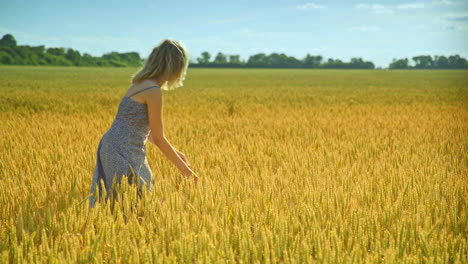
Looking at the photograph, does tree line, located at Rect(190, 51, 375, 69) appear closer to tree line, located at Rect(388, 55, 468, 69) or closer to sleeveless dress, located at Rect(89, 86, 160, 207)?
tree line, located at Rect(388, 55, 468, 69)

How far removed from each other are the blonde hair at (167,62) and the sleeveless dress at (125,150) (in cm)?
29

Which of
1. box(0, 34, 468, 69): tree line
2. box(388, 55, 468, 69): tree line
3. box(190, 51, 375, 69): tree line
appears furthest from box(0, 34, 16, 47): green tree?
box(388, 55, 468, 69): tree line

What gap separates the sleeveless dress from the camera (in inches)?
121

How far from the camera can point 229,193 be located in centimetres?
291

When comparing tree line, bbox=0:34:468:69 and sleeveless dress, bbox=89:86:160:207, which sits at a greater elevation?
tree line, bbox=0:34:468:69

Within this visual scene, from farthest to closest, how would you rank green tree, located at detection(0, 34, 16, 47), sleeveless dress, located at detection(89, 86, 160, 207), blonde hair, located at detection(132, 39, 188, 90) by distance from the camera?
Answer: green tree, located at detection(0, 34, 16, 47)
sleeveless dress, located at detection(89, 86, 160, 207)
blonde hair, located at detection(132, 39, 188, 90)

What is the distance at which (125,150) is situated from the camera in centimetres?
310

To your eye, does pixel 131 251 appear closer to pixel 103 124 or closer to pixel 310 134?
pixel 310 134

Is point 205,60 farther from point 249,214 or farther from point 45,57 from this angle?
point 249,214

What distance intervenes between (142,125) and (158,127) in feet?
0.72

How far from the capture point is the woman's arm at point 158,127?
9.77 feet

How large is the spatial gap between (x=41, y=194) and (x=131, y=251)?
1274 millimetres

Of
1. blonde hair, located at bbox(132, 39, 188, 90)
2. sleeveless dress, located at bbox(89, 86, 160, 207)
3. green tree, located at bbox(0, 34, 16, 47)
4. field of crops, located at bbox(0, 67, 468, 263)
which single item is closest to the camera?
field of crops, located at bbox(0, 67, 468, 263)

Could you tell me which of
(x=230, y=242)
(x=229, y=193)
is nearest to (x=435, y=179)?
(x=229, y=193)
